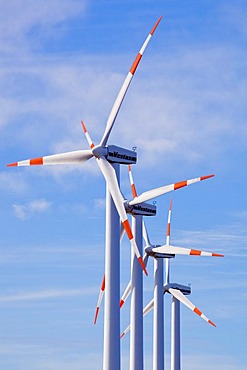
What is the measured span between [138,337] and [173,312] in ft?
88.3

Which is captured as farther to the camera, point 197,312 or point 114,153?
point 197,312

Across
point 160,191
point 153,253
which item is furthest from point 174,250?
point 160,191

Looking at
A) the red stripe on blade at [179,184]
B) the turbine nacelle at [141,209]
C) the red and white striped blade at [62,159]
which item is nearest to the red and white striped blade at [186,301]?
the turbine nacelle at [141,209]

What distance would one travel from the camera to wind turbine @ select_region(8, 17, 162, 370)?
246ft

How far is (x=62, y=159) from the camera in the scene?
263 ft

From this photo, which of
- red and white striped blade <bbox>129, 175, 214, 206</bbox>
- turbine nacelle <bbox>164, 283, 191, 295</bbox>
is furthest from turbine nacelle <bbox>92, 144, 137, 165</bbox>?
turbine nacelle <bbox>164, 283, 191, 295</bbox>

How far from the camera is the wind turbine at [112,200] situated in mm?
75062

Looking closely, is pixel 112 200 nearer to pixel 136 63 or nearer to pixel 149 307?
pixel 136 63

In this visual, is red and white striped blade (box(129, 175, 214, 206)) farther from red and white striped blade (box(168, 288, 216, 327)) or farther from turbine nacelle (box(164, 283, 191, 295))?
turbine nacelle (box(164, 283, 191, 295))

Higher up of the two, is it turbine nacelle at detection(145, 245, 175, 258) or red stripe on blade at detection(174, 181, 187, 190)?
red stripe on blade at detection(174, 181, 187, 190)

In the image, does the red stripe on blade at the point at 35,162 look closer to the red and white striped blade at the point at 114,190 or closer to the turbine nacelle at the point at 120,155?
the red and white striped blade at the point at 114,190

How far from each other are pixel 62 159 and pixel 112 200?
5923 mm

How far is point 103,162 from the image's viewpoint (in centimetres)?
7844

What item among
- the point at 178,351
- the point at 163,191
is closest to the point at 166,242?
the point at 178,351
